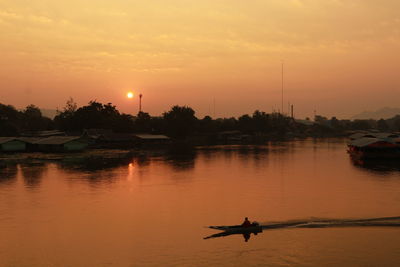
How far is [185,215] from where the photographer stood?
2580 cm

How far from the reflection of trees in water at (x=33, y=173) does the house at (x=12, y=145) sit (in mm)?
16137

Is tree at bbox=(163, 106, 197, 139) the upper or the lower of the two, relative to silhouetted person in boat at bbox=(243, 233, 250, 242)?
upper

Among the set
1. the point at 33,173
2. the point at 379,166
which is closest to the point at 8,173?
the point at 33,173

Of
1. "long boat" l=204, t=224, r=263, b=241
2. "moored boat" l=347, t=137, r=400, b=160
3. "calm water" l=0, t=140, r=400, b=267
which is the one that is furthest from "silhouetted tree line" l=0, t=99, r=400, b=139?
"long boat" l=204, t=224, r=263, b=241

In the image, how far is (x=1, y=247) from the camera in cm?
1947

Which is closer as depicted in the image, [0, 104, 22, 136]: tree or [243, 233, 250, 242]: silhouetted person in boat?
[243, 233, 250, 242]: silhouetted person in boat

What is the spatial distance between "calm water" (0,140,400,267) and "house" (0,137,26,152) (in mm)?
20938

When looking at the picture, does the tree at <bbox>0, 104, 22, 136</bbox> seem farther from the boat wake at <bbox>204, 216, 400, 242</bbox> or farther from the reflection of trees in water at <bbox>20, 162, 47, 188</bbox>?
the boat wake at <bbox>204, 216, 400, 242</bbox>

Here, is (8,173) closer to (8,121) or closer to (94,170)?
(94,170)

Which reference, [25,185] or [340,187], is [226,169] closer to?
[340,187]

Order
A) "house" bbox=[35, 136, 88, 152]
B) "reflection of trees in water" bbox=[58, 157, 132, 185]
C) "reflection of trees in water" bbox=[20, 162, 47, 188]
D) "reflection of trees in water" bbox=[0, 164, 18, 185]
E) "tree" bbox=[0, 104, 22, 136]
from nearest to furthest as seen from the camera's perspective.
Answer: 1. "reflection of trees in water" bbox=[20, 162, 47, 188]
2. "reflection of trees in water" bbox=[0, 164, 18, 185]
3. "reflection of trees in water" bbox=[58, 157, 132, 185]
4. "house" bbox=[35, 136, 88, 152]
5. "tree" bbox=[0, 104, 22, 136]

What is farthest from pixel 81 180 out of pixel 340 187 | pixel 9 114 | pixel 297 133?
pixel 297 133

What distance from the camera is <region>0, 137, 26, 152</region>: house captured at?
64.4 metres

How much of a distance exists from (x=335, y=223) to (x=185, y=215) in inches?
378
